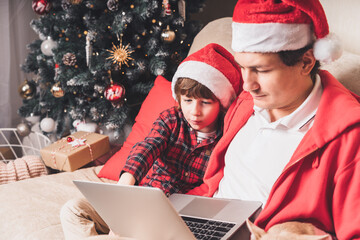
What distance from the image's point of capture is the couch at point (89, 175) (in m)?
1.22

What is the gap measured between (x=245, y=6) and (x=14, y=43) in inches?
91.9

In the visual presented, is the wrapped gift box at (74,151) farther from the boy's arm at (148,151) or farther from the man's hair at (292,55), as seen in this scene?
the man's hair at (292,55)

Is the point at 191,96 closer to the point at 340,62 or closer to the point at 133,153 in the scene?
the point at 133,153

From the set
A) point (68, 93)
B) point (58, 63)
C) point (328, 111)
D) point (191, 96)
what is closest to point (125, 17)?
point (58, 63)

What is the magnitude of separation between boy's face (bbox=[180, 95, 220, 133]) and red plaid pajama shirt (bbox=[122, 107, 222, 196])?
10 cm

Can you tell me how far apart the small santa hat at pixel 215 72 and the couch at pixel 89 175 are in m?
0.31

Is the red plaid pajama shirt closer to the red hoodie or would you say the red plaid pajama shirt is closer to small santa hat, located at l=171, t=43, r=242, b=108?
small santa hat, located at l=171, t=43, r=242, b=108

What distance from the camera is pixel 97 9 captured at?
79.5 inches

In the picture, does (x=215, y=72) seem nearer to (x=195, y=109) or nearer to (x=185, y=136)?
(x=195, y=109)

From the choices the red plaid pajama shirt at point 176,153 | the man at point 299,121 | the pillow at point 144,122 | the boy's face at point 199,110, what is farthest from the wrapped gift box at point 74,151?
the man at point 299,121

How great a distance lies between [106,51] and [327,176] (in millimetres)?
1492

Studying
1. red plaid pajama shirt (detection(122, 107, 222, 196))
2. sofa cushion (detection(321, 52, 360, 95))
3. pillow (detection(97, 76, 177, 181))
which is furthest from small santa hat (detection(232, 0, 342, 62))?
pillow (detection(97, 76, 177, 181))

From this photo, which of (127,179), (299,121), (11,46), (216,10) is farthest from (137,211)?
(11,46)

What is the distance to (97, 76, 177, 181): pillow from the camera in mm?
1653
